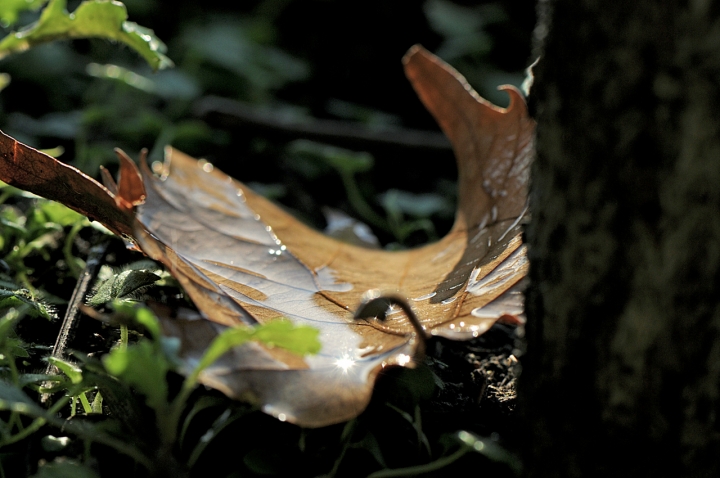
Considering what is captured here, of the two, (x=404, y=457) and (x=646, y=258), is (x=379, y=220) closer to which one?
(x=404, y=457)

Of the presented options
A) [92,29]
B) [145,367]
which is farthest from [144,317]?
[92,29]

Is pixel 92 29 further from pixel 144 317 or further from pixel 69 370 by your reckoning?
pixel 144 317

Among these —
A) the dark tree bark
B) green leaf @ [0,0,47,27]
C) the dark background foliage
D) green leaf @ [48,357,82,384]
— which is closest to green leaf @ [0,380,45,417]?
green leaf @ [48,357,82,384]

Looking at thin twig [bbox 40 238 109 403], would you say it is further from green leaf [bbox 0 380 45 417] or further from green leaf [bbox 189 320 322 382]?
green leaf [bbox 189 320 322 382]

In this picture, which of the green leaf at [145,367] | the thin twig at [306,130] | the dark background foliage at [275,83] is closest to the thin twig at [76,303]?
the green leaf at [145,367]

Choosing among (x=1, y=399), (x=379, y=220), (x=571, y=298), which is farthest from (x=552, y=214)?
(x=379, y=220)

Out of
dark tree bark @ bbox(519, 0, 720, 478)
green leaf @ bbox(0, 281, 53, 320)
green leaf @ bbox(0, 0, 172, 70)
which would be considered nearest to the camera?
dark tree bark @ bbox(519, 0, 720, 478)
